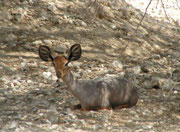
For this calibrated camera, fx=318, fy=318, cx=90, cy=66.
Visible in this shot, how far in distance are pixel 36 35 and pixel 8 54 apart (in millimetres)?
1457

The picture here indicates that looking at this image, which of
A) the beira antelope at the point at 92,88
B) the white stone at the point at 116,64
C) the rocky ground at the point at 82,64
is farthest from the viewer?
the white stone at the point at 116,64

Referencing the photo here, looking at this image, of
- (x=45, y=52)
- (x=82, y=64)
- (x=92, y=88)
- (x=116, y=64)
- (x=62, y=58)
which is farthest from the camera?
(x=116, y=64)

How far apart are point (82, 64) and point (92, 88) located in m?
3.16

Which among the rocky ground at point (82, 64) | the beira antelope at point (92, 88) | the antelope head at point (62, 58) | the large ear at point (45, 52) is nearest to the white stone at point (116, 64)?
the rocky ground at point (82, 64)

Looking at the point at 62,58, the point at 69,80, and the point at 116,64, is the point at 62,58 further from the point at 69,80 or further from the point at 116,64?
the point at 116,64

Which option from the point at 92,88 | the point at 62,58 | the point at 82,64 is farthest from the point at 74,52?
the point at 82,64

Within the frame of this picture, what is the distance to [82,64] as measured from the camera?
31.0ft

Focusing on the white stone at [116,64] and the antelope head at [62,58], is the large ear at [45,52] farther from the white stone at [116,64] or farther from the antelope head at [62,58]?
the white stone at [116,64]

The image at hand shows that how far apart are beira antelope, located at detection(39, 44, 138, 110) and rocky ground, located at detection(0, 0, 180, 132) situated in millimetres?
226

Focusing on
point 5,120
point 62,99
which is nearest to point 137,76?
point 62,99

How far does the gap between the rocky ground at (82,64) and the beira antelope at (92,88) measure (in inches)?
8.9

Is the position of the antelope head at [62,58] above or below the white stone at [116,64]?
above

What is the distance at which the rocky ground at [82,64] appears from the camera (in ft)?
17.7

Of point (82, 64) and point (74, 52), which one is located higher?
point (74, 52)
